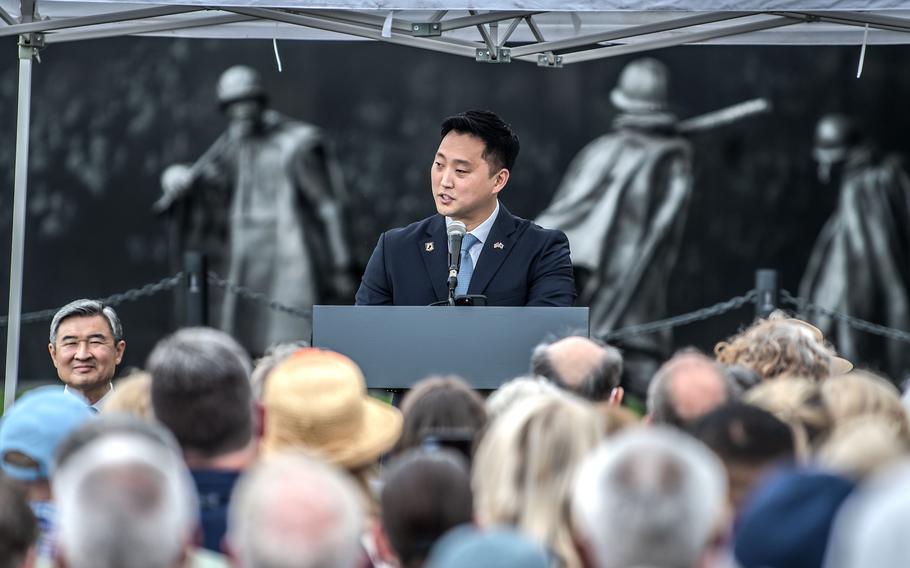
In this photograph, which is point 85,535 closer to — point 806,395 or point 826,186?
point 806,395

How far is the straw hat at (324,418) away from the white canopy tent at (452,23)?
2.21m

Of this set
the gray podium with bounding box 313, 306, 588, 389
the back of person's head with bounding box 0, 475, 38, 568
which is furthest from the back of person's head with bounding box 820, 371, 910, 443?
the back of person's head with bounding box 0, 475, 38, 568

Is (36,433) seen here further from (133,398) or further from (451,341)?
(451,341)

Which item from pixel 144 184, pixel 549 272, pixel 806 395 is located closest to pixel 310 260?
pixel 144 184

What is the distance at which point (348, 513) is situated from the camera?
2.47 metres

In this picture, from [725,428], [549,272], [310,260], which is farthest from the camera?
[310,260]

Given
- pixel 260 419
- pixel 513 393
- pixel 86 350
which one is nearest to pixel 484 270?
pixel 86 350

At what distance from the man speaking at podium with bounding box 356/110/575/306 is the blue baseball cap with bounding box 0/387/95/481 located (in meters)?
1.97

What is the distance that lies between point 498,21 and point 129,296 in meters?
3.47

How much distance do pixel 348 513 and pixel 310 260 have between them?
22.5ft

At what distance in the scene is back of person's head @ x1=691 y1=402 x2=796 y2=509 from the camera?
126 inches

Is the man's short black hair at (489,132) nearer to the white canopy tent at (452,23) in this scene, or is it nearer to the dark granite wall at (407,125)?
the white canopy tent at (452,23)

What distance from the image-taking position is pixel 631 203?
9.38m

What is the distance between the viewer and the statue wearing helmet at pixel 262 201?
9242 millimetres
